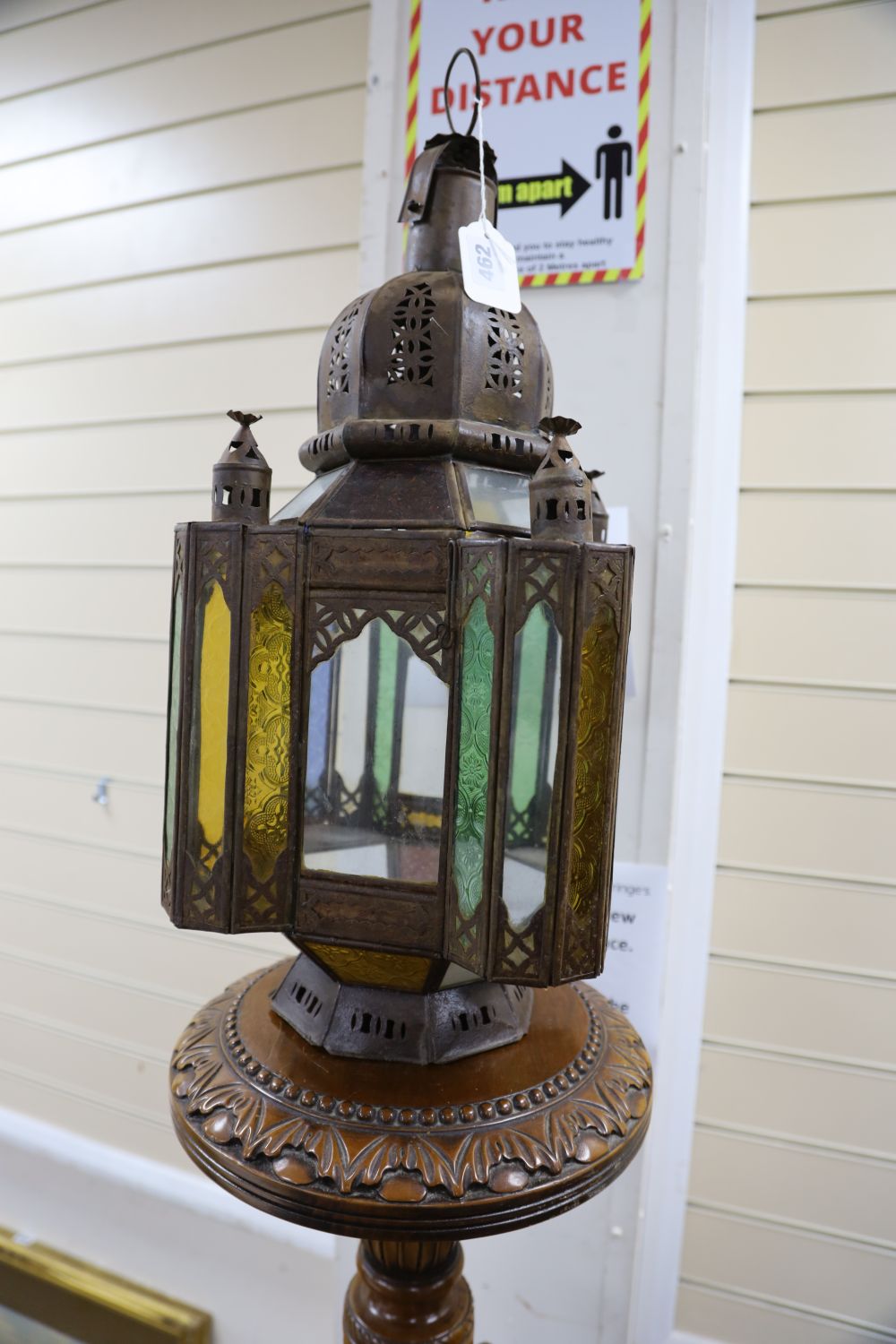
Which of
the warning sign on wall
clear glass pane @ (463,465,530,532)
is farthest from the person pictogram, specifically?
clear glass pane @ (463,465,530,532)

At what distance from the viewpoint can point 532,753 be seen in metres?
0.60

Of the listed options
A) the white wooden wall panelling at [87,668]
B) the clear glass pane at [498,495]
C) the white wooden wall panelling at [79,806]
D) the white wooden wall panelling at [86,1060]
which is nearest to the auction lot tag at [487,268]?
the clear glass pane at [498,495]

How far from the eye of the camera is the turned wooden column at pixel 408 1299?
0.69 metres

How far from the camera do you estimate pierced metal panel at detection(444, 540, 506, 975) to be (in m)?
0.59

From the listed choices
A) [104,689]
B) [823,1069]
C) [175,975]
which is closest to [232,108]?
[104,689]

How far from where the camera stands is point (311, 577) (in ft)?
2.09

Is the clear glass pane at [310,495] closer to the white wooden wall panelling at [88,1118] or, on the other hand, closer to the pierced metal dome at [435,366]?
the pierced metal dome at [435,366]

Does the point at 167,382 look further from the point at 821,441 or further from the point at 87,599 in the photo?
the point at 821,441

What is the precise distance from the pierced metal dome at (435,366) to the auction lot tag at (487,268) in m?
0.01

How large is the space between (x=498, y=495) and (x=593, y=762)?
0.25 meters

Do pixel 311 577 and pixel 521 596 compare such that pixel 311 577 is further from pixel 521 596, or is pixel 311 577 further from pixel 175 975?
pixel 175 975

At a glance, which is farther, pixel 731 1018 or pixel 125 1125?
pixel 125 1125

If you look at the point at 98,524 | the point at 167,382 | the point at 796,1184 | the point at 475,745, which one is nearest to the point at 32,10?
the point at 167,382

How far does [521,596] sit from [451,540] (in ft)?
0.24
